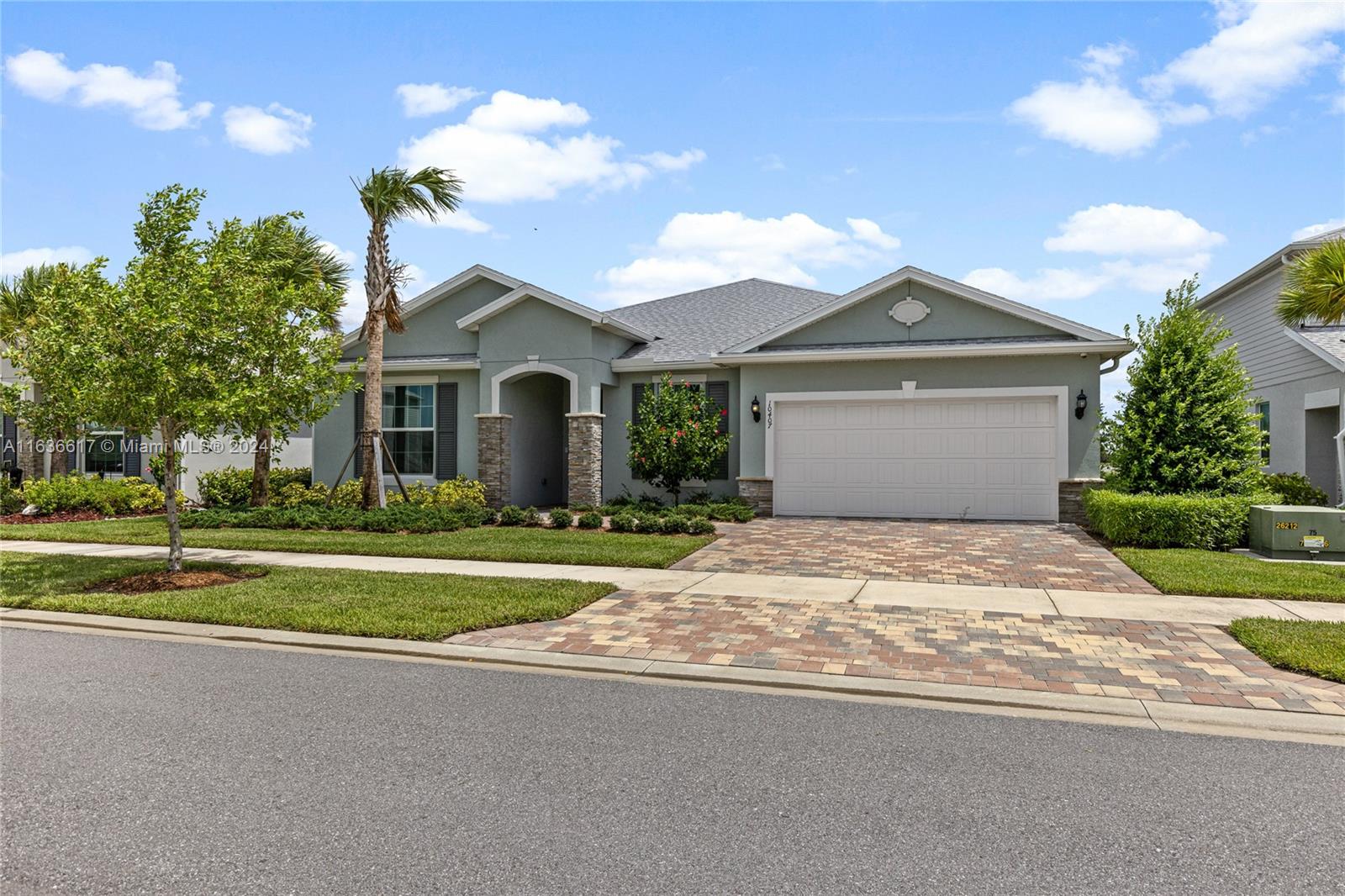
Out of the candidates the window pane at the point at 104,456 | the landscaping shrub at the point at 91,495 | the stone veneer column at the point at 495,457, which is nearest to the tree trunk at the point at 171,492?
the stone veneer column at the point at 495,457

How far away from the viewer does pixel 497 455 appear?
62.6 feet

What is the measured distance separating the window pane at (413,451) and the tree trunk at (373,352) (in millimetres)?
2830

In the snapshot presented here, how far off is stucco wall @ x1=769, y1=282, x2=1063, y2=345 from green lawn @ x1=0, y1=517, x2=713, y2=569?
6129mm

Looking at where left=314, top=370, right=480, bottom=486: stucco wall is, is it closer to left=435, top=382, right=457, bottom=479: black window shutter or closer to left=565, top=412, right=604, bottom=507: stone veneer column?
left=435, top=382, right=457, bottom=479: black window shutter

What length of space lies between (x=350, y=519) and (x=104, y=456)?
1404 cm

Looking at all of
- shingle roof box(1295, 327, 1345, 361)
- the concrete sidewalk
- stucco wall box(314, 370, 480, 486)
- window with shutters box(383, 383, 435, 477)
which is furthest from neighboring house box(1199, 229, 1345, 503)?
window with shutters box(383, 383, 435, 477)

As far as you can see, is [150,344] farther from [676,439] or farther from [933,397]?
[933,397]

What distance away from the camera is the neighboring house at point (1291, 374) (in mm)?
17266

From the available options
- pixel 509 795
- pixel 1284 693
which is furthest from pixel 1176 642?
pixel 509 795

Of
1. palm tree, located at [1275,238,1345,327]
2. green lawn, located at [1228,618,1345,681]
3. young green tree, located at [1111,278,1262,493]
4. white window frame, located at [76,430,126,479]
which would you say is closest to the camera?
green lawn, located at [1228,618,1345,681]

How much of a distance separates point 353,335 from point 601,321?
21.4ft

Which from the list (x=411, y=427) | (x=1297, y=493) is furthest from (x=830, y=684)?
(x=411, y=427)

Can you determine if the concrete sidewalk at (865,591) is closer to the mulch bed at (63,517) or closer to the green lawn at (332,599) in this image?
the green lawn at (332,599)

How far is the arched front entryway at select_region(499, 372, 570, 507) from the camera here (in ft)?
64.6
